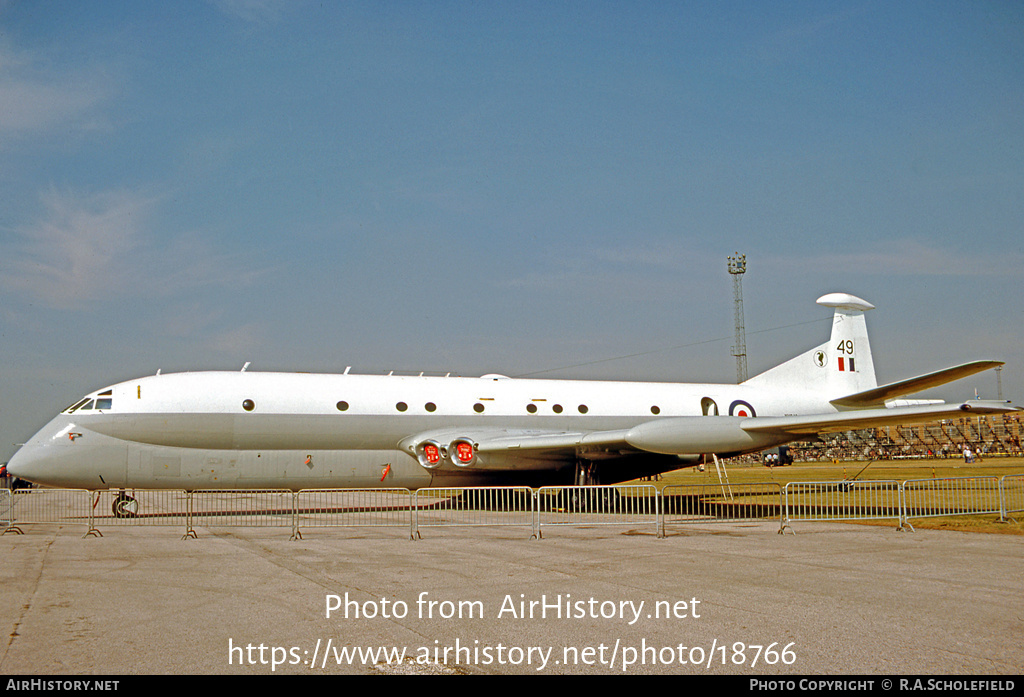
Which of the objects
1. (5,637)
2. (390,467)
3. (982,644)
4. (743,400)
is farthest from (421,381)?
(982,644)

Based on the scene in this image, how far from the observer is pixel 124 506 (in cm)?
1847

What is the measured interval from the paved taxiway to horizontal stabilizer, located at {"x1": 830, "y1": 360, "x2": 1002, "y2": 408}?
345 cm

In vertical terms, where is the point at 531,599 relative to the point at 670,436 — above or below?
below

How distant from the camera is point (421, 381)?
21266 mm

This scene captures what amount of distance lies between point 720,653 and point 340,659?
262cm

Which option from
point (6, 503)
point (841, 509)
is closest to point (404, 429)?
point (6, 503)

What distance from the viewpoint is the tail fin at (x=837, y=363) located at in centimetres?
2463

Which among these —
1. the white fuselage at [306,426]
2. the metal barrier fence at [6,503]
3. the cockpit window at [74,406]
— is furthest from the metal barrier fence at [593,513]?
the cockpit window at [74,406]

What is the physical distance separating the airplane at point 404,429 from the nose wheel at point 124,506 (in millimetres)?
436

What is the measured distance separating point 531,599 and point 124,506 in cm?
1389

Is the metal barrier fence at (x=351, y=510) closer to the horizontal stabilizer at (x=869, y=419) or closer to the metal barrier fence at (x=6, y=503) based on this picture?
the metal barrier fence at (x=6, y=503)

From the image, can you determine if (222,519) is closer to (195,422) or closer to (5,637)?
(195,422)

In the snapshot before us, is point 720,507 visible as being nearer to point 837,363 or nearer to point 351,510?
point 837,363

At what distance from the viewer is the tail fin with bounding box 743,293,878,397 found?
24628mm
